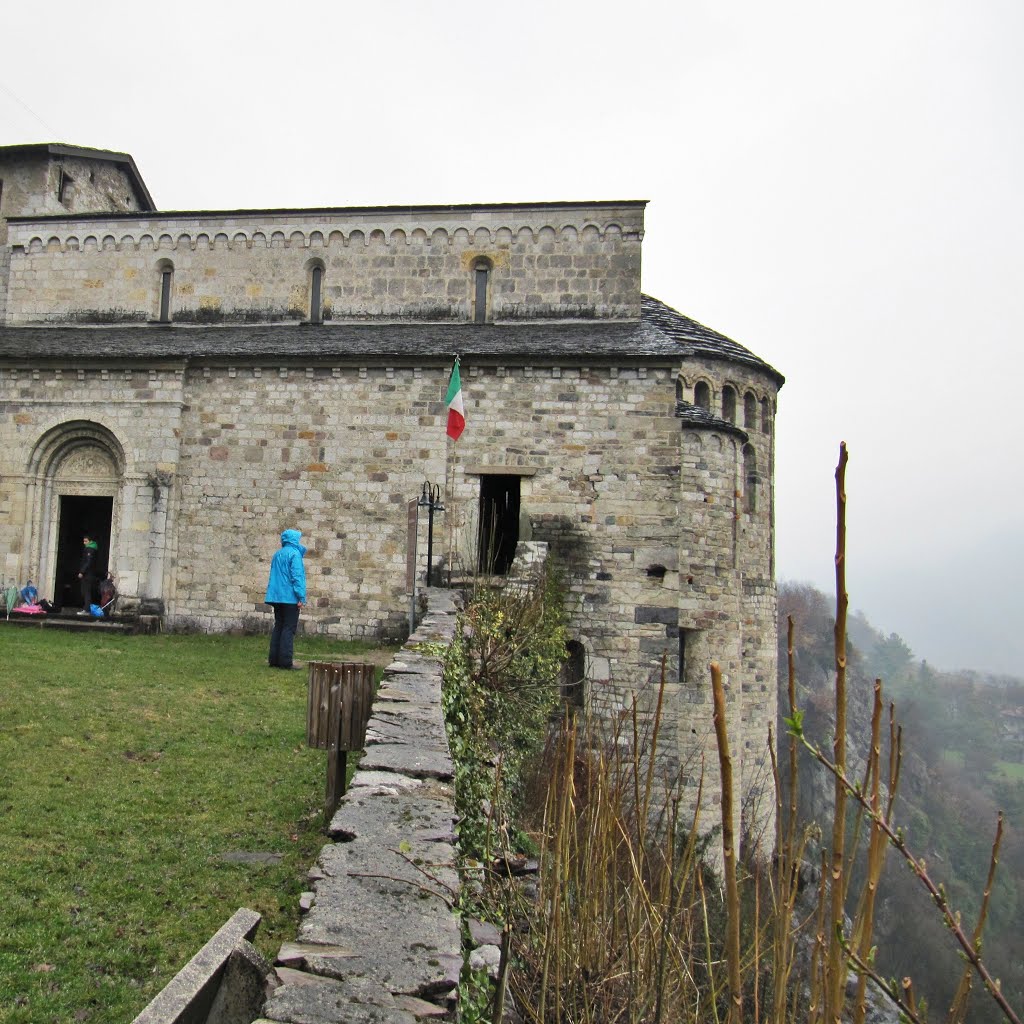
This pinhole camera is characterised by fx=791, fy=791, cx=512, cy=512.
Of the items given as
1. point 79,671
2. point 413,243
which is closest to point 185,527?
point 79,671

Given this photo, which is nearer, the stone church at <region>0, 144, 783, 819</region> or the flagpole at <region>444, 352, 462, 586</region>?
the stone church at <region>0, 144, 783, 819</region>

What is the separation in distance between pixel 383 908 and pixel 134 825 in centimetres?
313

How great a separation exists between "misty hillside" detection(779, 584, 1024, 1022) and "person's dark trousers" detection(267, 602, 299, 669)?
685 cm

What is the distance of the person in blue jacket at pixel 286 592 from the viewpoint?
10.0m

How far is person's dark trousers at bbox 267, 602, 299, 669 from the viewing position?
1016cm

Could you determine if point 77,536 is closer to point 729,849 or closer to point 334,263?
point 334,263

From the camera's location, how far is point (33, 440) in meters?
14.1

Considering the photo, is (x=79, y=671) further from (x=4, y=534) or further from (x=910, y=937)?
(x=910, y=937)

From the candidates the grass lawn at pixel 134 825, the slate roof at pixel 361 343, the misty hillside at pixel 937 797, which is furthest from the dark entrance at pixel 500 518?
the misty hillside at pixel 937 797

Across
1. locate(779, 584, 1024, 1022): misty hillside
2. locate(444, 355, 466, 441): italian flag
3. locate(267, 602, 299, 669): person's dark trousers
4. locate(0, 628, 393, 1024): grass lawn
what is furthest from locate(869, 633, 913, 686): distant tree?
locate(0, 628, 393, 1024): grass lawn

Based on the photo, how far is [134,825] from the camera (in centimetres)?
512

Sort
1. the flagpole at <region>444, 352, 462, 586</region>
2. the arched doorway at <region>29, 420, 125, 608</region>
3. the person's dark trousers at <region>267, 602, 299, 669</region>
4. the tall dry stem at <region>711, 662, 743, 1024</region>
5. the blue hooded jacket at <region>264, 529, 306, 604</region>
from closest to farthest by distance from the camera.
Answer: the tall dry stem at <region>711, 662, 743, 1024</region> < the blue hooded jacket at <region>264, 529, 306, 604</region> < the person's dark trousers at <region>267, 602, 299, 669</region> < the flagpole at <region>444, 352, 462, 586</region> < the arched doorway at <region>29, 420, 125, 608</region>

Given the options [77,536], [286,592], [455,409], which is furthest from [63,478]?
[455,409]

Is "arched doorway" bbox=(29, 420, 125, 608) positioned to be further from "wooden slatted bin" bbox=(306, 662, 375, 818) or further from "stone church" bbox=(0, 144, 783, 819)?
"wooden slatted bin" bbox=(306, 662, 375, 818)
